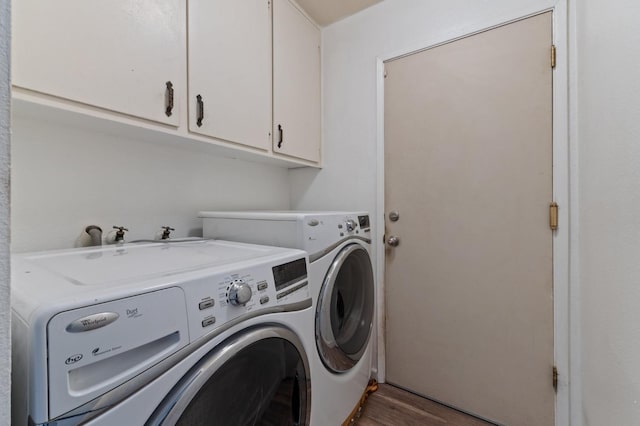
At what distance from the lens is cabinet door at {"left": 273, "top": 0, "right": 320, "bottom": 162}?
5.05 feet

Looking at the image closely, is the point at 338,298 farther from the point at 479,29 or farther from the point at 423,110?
the point at 479,29

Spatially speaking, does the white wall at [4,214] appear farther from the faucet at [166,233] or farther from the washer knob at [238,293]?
the faucet at [166,233]

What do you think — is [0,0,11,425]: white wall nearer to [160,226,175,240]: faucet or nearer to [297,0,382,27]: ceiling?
[160,226,175,240]: faucet

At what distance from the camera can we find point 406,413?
4.67 ft

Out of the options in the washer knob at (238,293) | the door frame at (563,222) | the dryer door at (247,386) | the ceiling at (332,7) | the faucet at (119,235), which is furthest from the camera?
the ceiling at (332,7)

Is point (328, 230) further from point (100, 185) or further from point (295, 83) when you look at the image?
point (295, 83)

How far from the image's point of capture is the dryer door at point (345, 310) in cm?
101

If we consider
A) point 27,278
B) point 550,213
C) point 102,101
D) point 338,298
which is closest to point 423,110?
point 550,213

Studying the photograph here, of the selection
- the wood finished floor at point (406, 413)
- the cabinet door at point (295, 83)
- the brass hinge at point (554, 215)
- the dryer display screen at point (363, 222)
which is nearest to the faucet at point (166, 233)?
the cabinet door at point (295, 83)

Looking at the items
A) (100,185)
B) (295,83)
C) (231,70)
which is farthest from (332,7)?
(100,185)

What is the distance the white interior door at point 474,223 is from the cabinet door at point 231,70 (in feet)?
2.49

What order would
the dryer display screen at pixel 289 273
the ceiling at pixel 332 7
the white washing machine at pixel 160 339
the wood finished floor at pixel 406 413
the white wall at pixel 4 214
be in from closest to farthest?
the white wall at pixel 4 214 → the white washing machine at pixel 160 339 → the dryer display screen at pixel 289 273 → the wood finished floor at pixel 406 413 → the ceiling at pixel 332 7

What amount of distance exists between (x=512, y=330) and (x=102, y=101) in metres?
1.94

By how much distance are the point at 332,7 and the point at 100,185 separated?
164 centimetres
